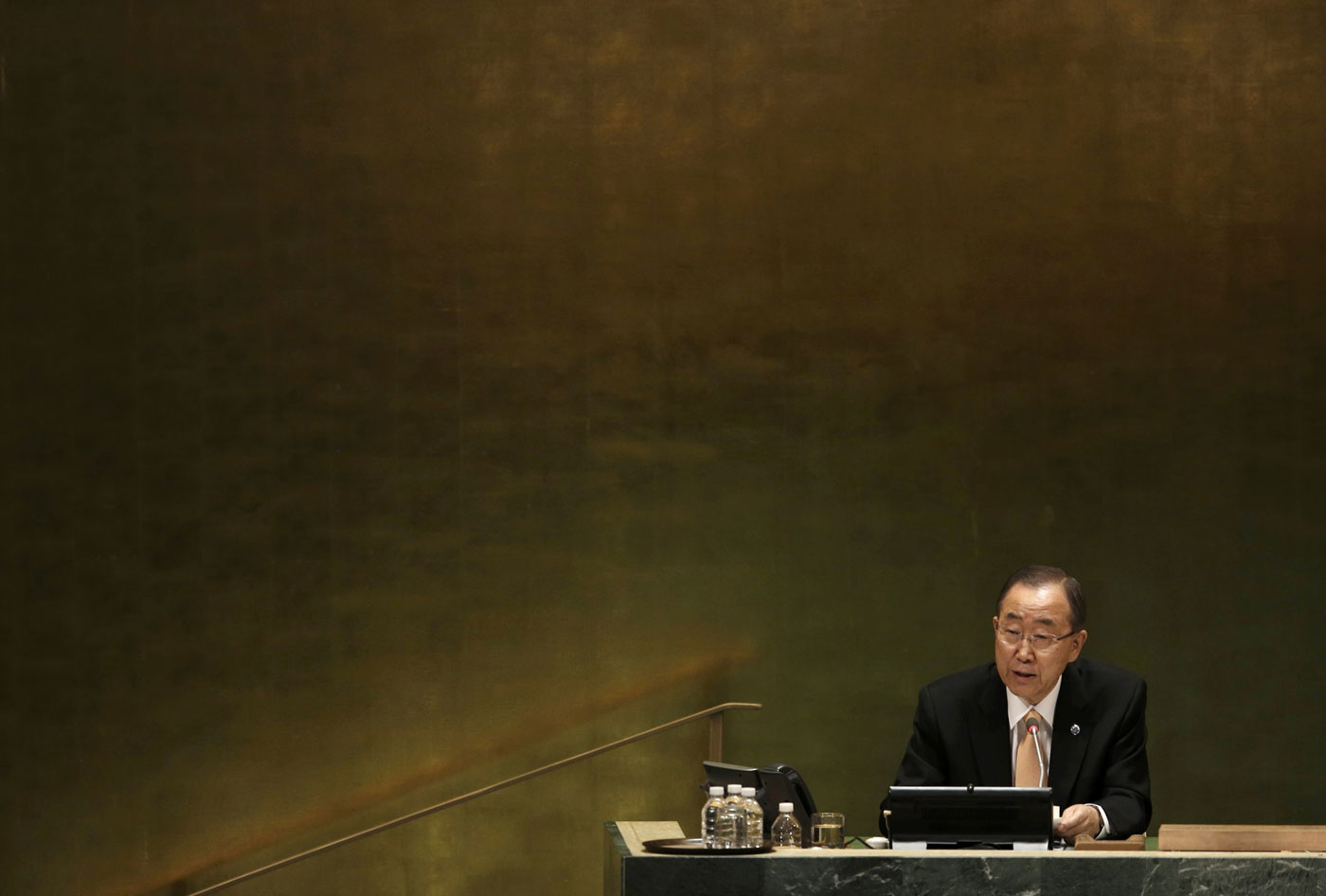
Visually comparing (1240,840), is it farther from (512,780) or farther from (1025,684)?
(512,780)

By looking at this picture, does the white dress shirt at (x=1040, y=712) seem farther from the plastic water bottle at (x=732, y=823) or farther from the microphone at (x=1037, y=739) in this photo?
the plastic water bottle at (x=732, y=823)

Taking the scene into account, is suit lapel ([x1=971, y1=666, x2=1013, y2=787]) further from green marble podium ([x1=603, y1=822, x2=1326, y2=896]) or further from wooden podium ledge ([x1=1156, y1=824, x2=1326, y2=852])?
green marble podium ([x1=603, y1=822, x2=1326, y2=896])

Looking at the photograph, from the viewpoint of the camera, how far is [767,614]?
532 cm

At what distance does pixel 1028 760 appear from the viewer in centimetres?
355

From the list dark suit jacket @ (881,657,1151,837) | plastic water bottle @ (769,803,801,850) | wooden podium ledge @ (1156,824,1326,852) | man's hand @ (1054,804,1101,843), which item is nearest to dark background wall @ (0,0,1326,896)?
dark suit jacket @ (881,657,1151,837)

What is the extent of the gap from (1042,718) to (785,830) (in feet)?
3.28

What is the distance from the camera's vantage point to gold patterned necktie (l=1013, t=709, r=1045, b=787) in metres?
3.54

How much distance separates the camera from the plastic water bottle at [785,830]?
2828 millimetres

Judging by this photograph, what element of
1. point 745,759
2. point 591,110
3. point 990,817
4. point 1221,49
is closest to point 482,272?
point 591,110

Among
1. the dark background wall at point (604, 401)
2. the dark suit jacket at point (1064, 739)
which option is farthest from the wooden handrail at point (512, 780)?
the dark suit jacket at point (1064, 739)

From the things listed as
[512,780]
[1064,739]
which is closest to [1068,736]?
[1064,739]

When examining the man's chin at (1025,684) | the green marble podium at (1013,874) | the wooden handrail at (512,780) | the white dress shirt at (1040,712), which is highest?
the man's chin at (1025,684)

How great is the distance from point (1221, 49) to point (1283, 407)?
130 cm

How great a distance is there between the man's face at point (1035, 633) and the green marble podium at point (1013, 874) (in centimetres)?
90
